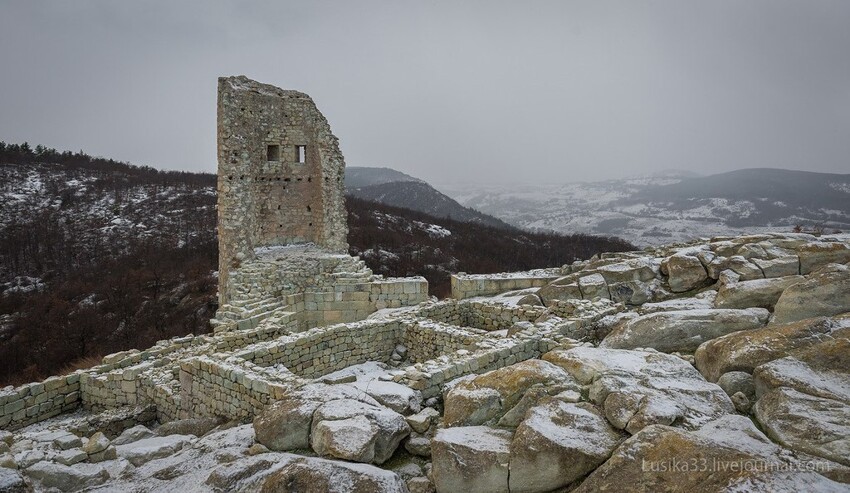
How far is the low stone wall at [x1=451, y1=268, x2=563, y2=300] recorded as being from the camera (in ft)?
47.9

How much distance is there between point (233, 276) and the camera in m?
14.0

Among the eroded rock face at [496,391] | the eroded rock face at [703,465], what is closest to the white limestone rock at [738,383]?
the eroded rock face at [703,465]

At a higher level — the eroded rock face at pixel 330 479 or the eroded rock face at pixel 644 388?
the eroded rock face at pixel 644 388

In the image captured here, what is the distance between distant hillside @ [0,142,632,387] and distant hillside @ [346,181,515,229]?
89.2 feet

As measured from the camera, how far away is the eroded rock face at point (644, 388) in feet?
15.1

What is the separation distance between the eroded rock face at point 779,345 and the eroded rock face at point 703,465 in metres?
1.38

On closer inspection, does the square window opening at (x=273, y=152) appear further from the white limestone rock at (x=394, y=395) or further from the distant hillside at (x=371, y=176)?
the distant hillside at (x=371, y=176)

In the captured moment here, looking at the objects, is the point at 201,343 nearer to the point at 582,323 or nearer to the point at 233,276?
the point at 233,276

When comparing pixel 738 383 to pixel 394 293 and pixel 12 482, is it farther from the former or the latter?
pixel 394 293

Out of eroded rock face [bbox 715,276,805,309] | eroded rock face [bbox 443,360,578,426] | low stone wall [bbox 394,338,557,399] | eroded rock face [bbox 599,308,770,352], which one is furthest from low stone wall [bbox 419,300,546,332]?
eroded rock face [bbox 443,360,578,426]

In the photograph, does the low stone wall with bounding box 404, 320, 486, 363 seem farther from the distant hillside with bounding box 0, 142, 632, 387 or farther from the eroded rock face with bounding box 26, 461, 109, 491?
the distant hillside with bounding box 0, 142, 632, 387

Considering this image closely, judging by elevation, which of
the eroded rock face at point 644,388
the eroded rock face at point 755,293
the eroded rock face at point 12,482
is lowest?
the eroded rock face at point 12,482

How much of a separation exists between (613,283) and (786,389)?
27.0ft

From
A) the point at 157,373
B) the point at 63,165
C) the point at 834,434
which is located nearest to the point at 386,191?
the point at 63,165
